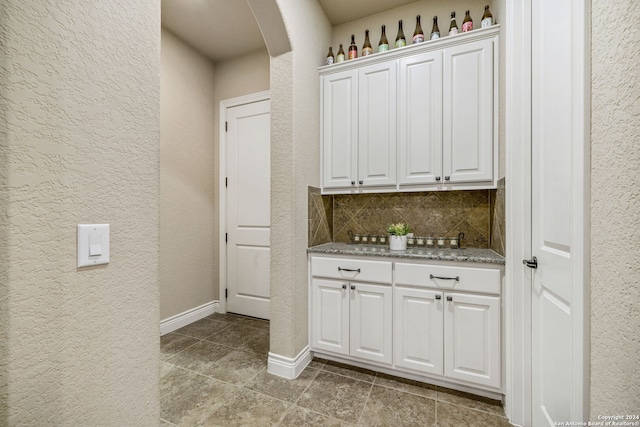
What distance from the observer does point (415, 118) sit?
2.07 metres

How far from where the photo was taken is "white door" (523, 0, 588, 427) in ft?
2.56

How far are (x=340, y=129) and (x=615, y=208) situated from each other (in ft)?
6.21

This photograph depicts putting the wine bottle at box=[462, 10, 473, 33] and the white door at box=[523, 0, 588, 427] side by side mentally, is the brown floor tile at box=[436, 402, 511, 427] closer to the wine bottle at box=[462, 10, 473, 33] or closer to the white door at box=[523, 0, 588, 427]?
the white door at box=[523, 0, 588, 427]

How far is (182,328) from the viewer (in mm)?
2762

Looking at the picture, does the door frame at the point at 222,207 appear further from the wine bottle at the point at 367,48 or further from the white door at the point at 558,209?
the white door at the point at 558,209

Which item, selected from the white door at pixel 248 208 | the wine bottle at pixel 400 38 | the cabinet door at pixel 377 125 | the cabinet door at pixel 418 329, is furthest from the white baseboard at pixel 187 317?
the wine bottle at pixel 400 38

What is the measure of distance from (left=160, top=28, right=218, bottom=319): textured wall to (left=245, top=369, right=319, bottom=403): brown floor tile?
4.39 ft

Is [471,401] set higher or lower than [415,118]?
lower

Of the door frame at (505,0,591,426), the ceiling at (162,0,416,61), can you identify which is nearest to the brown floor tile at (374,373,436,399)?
the door frame at (505,0,591,426)

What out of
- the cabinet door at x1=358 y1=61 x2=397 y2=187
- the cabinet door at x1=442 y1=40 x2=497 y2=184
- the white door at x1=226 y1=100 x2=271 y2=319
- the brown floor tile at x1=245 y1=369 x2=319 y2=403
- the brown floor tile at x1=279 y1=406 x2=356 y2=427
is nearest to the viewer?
the brown floor tile at x1=279 y1=406 x2=356 y2=427

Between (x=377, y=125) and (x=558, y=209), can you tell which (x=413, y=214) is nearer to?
(x=377, y=125)

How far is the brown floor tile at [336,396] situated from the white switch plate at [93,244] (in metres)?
1.48

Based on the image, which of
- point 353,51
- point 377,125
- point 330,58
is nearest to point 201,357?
point 377,125

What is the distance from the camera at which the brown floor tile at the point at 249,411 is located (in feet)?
4.93
